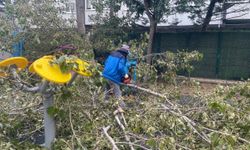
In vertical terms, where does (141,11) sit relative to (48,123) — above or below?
above

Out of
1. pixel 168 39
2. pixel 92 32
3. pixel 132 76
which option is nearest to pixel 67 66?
pixel 132 76

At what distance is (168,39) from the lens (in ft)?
46.8

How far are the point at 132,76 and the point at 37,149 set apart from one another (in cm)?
219

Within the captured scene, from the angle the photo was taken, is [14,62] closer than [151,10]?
Yes

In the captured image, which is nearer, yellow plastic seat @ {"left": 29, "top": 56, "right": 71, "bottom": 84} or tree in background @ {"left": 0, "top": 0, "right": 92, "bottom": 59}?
yellow plastic seat @ {"left": 29, "top": 56, "right": 71, "bottom": 84}

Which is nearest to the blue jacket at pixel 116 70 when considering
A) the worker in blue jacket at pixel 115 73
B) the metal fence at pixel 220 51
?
the worker in blue jacket at pixel 115 73

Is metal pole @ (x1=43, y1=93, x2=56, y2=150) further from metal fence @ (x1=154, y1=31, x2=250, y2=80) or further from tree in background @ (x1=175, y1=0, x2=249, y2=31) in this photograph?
metal fence @ (x1=154, y1=31, x2=250, y2=80)

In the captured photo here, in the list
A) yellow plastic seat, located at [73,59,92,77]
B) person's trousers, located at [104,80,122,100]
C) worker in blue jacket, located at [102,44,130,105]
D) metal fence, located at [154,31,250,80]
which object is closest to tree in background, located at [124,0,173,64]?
metal fence, located at [154,31,250,80]

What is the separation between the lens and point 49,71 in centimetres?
309

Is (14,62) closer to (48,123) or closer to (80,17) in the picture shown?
(48,123)

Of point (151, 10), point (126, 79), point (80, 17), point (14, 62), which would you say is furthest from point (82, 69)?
point (80, 17)

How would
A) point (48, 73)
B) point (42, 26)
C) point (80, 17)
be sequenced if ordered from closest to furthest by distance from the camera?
point (48, 73) → point (42, 26) → point (80, 17)

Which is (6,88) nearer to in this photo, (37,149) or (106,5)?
(37,149)

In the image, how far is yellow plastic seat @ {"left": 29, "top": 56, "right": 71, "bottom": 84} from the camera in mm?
3016
